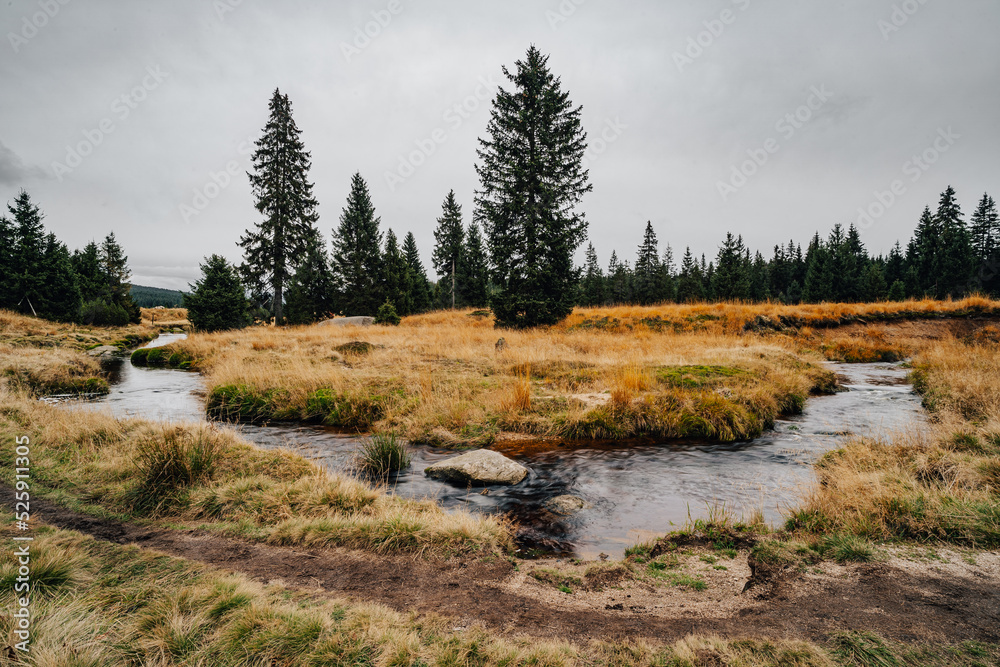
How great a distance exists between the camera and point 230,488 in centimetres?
565

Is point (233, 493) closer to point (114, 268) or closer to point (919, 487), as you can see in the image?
point (919, 487)

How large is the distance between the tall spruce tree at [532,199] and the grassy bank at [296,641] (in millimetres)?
20538

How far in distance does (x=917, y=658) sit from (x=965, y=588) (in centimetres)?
127

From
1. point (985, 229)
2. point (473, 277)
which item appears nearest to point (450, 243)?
point (473, 277)

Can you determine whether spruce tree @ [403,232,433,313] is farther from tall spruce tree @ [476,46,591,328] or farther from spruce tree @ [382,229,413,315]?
tall spruce tree @ [476,46,591,328]

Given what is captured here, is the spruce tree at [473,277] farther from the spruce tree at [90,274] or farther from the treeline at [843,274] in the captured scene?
the spruce tree at [90,274]

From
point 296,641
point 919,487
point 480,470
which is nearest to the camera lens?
point 296,641

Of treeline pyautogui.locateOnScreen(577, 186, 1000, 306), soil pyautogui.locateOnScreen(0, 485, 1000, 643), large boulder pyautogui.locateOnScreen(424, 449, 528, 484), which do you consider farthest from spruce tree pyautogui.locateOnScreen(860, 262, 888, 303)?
large boulder pyautogui.locateOnScreen(424, 449, 528, 484)

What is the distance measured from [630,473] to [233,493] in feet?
19.8

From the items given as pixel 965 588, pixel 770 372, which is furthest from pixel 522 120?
pixel 965 588

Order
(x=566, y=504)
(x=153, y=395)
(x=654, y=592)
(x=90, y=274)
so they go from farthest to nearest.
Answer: (x=90, y=274) < (x=153, y=395) < (x=566, y=504) < (x=654, y=592)

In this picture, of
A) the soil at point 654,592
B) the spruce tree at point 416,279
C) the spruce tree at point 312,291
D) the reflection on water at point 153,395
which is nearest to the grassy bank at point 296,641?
the soil at point 654,592

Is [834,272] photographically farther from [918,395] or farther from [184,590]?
[184,590]

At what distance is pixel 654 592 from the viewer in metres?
3.72
